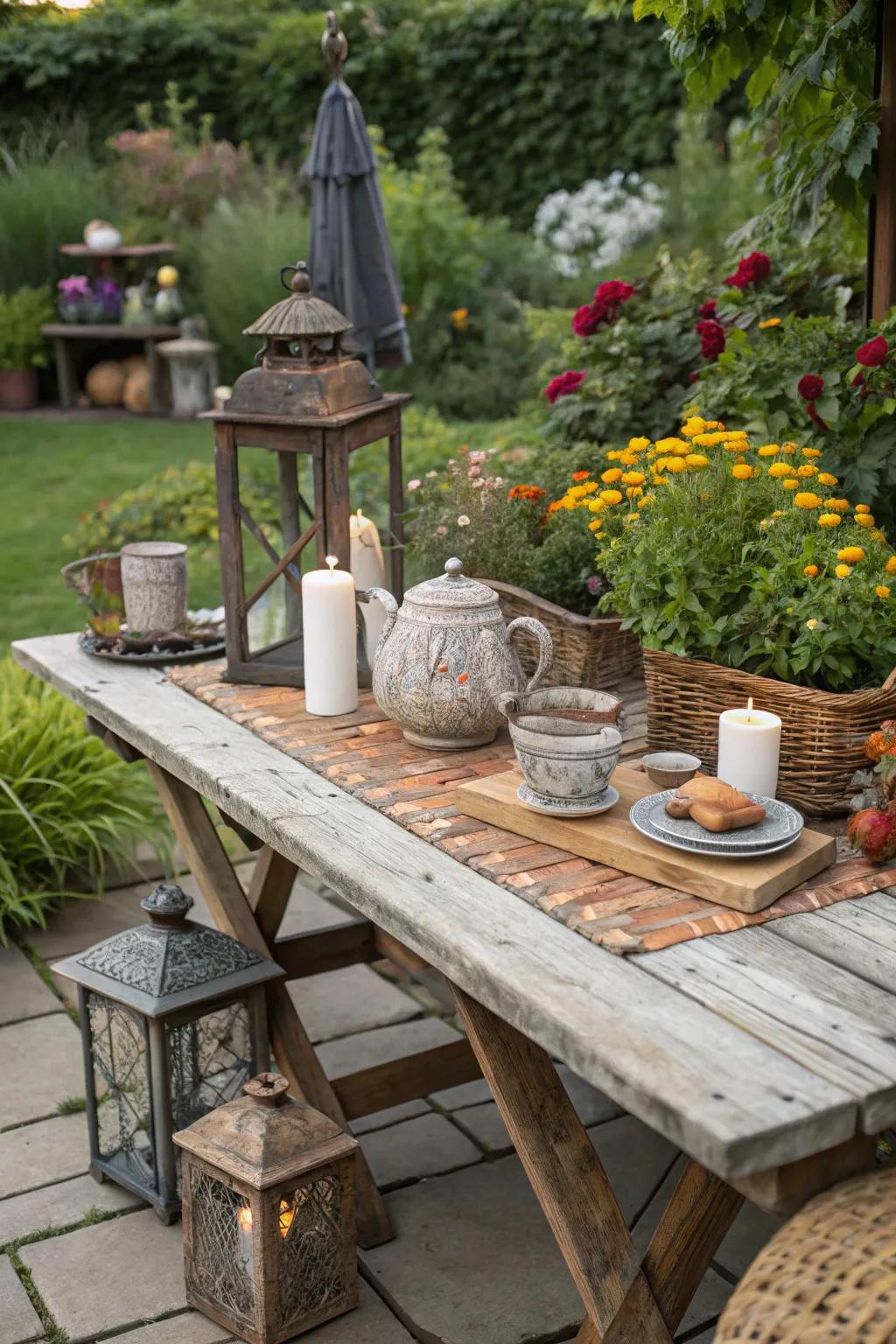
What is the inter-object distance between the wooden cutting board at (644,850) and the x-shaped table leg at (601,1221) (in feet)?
0.82

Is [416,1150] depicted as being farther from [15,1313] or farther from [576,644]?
[576,644]

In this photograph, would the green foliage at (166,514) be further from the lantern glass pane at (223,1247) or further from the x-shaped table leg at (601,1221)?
the x-shaped table leg at (601,1221)

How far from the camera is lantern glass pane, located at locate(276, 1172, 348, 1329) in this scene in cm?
217

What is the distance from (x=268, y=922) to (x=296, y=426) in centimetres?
99

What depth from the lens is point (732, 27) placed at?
2.81 m

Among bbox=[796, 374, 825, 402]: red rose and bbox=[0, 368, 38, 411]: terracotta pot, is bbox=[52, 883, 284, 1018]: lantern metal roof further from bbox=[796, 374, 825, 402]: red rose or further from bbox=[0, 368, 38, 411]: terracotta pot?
bbox=[0, 368, 38, 411]: terracotta pot


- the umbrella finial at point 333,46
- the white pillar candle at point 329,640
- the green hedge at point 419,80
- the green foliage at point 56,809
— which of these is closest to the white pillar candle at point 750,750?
the white pillar candle at point 329,640

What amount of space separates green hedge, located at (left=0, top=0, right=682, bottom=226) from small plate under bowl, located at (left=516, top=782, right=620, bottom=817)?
344 inches

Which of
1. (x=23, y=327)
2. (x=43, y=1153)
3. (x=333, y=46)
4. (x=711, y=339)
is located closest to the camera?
(x=43, y=1153)

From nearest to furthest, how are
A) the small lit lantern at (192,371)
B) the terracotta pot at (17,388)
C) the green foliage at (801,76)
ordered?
the green foliage at (801,76) < the small lit lantern at (192,371) < the terracotta pot at (17,388)

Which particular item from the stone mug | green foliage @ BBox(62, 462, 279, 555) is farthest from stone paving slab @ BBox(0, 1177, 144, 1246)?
green foliage @ BBox(62, 462, 279, 555)

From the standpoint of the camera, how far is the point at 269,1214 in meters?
2.13

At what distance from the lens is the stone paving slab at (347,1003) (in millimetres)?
3244

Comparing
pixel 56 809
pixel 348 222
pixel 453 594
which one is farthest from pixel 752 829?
pixel 348 222
